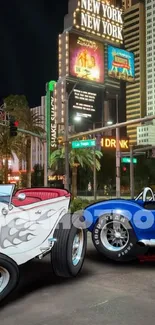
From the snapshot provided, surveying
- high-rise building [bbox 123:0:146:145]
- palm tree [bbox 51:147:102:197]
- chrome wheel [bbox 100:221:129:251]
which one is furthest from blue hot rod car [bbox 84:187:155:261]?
high-rise building [bbox 123:0:146:145]

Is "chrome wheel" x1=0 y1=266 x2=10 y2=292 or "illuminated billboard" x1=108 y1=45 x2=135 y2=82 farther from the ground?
"illuminated billboard" x1=108 y1=45 x2=135 y2=82

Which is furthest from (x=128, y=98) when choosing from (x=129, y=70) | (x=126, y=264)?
(x=126, y=264)

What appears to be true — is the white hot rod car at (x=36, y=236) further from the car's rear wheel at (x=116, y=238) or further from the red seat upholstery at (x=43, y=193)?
the car's rear wheel at (x=116, y=238)

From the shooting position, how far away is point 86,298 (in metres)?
4.86

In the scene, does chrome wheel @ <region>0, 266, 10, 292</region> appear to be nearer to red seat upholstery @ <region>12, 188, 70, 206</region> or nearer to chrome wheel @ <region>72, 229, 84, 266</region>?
chrome wheel @ <region>72, 229, 84, 266</region>

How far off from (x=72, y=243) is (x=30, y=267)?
1293mm

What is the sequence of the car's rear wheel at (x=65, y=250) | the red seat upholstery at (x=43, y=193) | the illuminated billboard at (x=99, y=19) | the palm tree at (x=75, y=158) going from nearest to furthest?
the car's rear wheel at (x=65, y=250) → the red seat upholstery at (x=43, y=193) → the palm tree at (x=75, y=158) → the illuminated billboard at (x=99, y=19)

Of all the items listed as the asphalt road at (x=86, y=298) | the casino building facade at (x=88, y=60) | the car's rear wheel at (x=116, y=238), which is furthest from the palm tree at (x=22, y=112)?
the asphalt road at (x=86, y=298)

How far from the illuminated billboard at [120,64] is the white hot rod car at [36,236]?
217 ft

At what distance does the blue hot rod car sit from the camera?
21.7 ft

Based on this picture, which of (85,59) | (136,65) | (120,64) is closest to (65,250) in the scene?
(120,64)

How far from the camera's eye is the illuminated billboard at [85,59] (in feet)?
241

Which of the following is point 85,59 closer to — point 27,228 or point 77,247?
point 77,247

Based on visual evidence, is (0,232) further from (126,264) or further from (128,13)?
(128,13)
